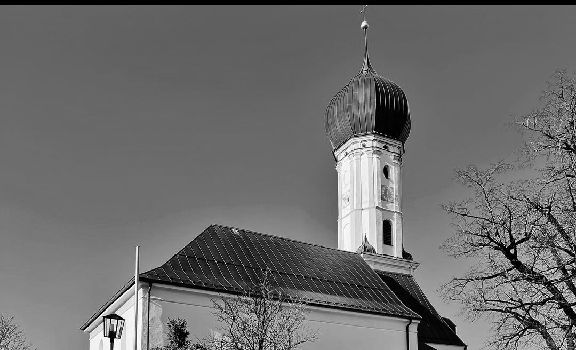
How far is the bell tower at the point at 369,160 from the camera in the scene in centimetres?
4131

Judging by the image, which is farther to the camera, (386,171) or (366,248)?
(386,171)

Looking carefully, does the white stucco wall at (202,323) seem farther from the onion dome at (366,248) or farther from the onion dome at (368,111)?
the onion dome at (368,111)

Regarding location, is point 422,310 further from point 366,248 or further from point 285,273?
point 285,273

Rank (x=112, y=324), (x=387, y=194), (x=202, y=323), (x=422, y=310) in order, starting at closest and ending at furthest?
(x=112, y=324) < (x=202, y=323) < (x=422, y=310) < (x=387, y=194)

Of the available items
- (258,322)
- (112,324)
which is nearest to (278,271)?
(258,322)

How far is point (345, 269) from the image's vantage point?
109 ft

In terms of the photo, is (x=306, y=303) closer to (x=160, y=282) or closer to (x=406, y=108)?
(x=160, y=282)

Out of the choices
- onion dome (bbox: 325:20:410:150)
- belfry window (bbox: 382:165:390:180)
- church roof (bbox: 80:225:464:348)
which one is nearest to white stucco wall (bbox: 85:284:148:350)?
church roof (bbox: 80:225:464:348)

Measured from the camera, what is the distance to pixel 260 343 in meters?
22.6

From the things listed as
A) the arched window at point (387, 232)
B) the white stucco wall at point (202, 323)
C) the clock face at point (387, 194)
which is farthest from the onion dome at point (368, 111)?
the white stucco wall at point (202, 323)

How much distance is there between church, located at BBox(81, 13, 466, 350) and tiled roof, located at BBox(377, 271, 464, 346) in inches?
2.7

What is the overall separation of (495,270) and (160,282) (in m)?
13.7

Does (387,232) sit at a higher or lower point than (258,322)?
higher

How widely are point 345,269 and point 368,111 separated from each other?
1377cm
